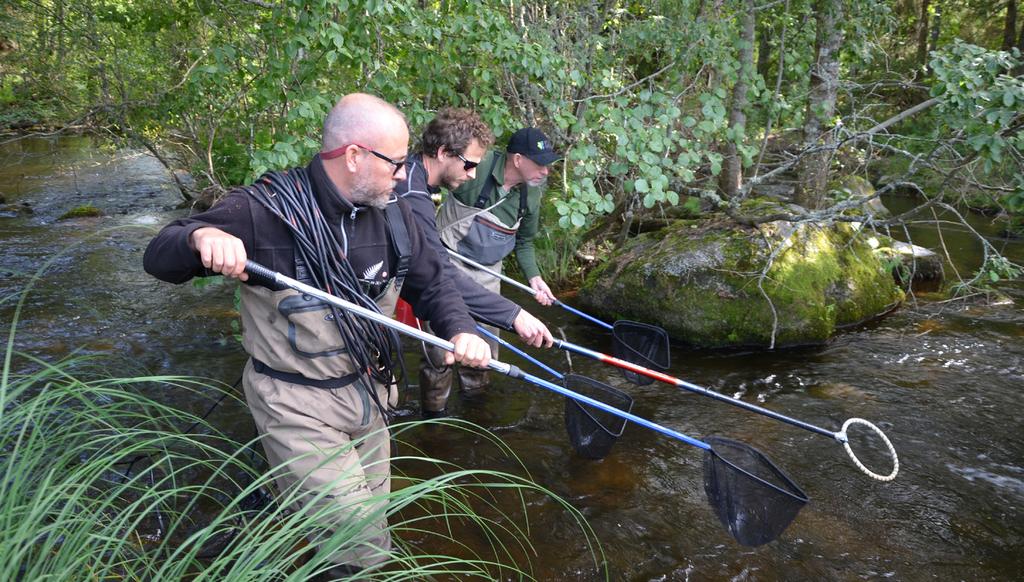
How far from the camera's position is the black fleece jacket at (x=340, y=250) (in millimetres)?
2578

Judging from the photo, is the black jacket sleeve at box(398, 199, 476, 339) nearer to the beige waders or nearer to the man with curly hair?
the man with curly hair

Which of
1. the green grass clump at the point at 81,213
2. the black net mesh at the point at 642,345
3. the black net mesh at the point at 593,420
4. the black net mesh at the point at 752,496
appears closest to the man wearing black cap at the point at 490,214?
the black net mesh at the point at 642,345

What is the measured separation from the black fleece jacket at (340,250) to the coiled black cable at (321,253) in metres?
0.04

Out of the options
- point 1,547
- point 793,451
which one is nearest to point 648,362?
point 793,451

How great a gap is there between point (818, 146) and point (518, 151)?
3.18m

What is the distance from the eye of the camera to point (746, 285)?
6.86 m

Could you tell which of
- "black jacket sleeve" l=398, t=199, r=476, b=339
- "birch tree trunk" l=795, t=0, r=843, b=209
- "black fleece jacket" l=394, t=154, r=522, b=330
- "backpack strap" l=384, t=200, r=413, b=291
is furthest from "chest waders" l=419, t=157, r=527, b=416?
"birch tree trunk" l=795, t=0, r=843, b=209

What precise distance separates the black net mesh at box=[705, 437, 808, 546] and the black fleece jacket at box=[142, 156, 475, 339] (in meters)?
1.43

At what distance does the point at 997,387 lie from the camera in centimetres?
591

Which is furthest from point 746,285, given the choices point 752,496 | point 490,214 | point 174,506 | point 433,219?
point 174,506

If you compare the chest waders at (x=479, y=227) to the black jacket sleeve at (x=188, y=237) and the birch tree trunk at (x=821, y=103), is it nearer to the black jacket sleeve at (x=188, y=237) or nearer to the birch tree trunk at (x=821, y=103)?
the black jacket sleeve at (x=188, y=237)

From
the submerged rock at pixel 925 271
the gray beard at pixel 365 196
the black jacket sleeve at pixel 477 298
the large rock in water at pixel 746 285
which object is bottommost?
the submerged rock at pixel 925 271

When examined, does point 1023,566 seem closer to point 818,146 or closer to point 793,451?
point 793,451

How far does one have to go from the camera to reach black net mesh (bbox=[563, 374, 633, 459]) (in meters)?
4.18
